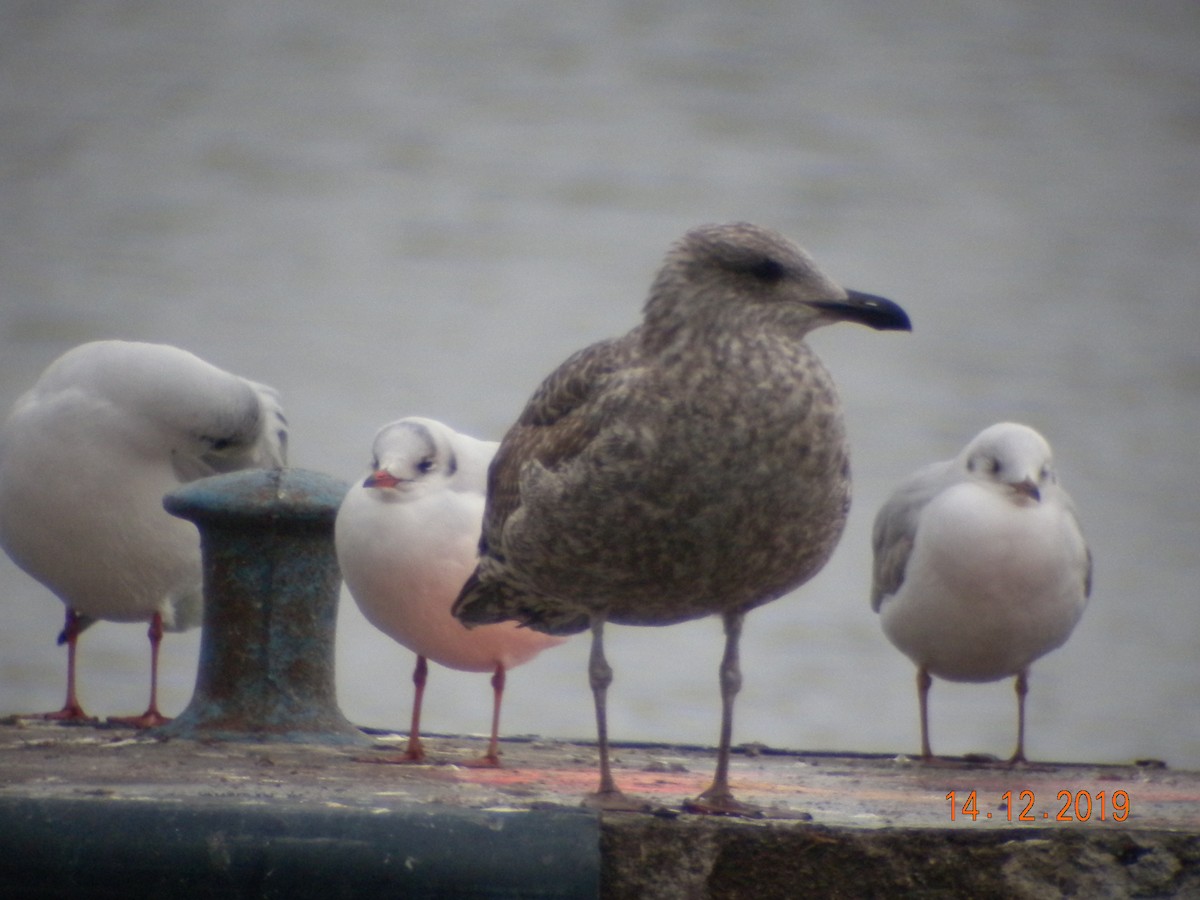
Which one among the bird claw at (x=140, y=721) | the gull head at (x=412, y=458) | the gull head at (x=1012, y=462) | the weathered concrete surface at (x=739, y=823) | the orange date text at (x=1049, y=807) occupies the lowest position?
the weathered concrete surface at (x=739, y=823)

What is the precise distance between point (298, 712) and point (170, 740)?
1.14 feet

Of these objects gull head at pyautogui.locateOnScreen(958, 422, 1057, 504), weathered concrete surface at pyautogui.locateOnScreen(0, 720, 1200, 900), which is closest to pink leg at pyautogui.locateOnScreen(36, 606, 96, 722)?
weathered concrete surface at pyautogui.locateOnScreen(0, 720, 1200, 900)

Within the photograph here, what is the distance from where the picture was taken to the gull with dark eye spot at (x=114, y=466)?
6129mm

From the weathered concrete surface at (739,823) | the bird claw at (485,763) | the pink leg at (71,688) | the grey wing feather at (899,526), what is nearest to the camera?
the weathered concrete surface at (739,823)

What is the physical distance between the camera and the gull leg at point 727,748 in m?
4.02

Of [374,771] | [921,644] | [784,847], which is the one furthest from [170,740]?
[921,644]

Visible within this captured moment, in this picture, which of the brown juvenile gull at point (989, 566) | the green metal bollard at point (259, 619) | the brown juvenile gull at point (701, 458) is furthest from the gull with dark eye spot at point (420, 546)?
the brown juvenile gull at point (989, 566)

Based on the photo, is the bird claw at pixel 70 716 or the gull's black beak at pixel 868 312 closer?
the gull's black beak at pixel 868 312

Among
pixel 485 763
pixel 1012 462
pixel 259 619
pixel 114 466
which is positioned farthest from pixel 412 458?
pixel 1012 462

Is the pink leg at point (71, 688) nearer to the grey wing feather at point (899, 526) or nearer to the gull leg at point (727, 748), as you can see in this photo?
the gull leg at point (727, 748)

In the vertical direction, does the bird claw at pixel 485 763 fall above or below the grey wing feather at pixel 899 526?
below

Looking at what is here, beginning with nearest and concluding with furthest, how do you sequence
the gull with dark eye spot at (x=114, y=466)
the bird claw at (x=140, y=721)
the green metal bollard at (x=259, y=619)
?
1. the green metal bollard at (x=259, y=619)
2. the bird claw at (x=140, y=721)
3. the gull with dark eye spot at (x=114, y=466)

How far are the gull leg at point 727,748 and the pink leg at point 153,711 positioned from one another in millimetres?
1939

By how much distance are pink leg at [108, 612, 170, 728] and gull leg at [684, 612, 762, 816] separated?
194 centimetres
